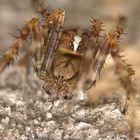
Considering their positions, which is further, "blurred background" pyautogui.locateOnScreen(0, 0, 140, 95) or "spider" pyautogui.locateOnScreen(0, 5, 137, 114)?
"blurred background" pyautogui.locateOnScreen(0, 0, 140, 95)

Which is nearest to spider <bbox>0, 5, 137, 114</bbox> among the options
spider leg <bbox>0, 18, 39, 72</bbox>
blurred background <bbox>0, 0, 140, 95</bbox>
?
spider leg <bbox>0, 18, 39, 72</bbox>

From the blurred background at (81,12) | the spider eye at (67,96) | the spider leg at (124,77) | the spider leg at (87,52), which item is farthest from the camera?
the blurred background at (81,12)

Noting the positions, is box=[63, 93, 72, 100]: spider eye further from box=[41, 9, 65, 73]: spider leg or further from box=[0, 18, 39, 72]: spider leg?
box=[0, 18, 39, 72]: spider leg

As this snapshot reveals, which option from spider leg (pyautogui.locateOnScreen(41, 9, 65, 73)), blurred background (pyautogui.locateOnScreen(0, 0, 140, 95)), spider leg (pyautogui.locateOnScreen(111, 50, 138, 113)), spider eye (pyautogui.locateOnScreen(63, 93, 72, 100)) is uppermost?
blurred background (pyautogui.locateOnScreen(0, 0, 140, 95))

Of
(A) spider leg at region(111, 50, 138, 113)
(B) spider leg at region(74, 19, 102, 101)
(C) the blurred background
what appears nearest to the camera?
(A) spider leg at region(111, 50, 138, 113)

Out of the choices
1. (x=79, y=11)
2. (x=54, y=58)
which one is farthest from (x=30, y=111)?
(x=79, y=11)

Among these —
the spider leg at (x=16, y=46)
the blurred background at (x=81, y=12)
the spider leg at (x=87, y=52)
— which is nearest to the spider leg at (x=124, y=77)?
the spider leg at (x=87, y=52)

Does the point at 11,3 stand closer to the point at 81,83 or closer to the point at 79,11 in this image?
the point at 79,11

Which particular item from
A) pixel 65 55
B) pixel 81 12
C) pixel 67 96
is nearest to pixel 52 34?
pixel 65 55

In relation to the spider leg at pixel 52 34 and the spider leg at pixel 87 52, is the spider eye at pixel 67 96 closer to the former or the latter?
the spider leg at pixel 87 52
